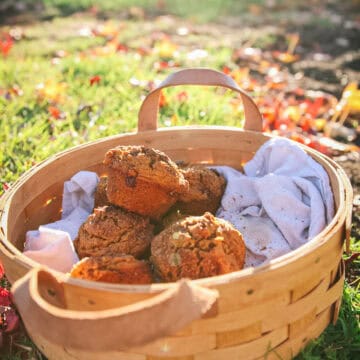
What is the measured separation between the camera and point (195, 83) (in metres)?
2.09

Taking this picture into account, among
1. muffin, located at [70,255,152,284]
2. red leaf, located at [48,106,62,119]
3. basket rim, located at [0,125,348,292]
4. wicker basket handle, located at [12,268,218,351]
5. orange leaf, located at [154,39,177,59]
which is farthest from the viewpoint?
orange leaf, located at [154,39,177,59]

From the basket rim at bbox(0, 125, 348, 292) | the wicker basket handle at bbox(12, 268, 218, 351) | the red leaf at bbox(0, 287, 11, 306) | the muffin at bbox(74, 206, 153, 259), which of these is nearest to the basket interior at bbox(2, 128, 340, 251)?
the basket rim at bbox(0, 125, 348, 292)

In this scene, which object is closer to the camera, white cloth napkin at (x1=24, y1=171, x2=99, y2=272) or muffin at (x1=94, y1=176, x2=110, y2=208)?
white cloth napkin at (x1=24, y1=171, x2=99, y2=272)

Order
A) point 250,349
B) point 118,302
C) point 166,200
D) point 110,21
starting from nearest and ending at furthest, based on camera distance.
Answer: point 118,302 < point 250,349 < point 166,200 < point 110,21

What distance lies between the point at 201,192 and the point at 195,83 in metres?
0.44

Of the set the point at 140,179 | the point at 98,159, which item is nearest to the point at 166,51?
the point at 98,159

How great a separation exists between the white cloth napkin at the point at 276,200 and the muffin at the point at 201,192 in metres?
0.04

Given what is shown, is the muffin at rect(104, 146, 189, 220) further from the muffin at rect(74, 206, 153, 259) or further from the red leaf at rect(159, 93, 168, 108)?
the red leaf at rect(159, 93, 168, 108)

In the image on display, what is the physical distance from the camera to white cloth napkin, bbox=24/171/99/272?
68.4 inches

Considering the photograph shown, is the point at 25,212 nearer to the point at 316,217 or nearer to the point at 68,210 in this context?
the point at 68,210

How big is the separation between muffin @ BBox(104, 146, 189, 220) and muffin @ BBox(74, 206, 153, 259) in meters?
0.05

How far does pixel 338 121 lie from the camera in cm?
404

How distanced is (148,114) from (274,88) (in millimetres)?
2339

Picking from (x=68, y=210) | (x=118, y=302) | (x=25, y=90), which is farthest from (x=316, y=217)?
(x=25, y=90)
